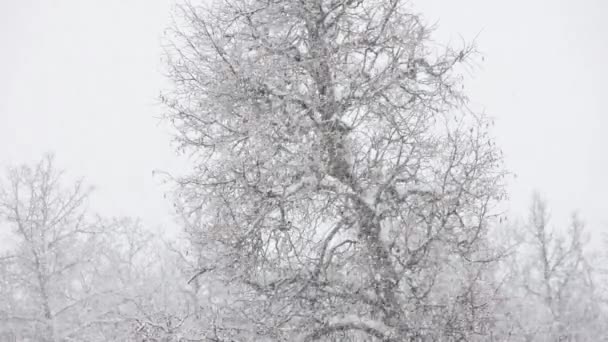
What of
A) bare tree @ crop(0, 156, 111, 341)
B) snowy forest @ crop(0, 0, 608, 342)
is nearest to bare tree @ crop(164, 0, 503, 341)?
snowy forest @ crop(0, 0, 608, 342)

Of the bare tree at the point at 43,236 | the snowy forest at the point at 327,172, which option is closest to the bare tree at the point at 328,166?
the snowy forest at the point at 327,172

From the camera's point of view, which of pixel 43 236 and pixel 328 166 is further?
pixel 43 236

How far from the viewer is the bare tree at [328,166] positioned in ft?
22.1

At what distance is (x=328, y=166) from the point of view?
285 inches

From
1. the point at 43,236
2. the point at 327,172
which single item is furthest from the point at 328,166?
the point at 43,236

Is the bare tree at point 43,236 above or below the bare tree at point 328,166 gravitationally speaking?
above

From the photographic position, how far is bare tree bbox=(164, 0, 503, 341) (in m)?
6.74

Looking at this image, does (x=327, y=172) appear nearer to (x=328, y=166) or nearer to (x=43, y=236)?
(x=328, y=166)

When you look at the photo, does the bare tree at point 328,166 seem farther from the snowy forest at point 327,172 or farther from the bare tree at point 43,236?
the bare tree at point 43,236

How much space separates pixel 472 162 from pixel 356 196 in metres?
1.53

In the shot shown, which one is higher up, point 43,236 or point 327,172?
point 43,236

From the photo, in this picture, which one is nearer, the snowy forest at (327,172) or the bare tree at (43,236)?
the snowy forest at (327,172)

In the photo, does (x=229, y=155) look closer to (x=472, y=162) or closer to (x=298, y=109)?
(x=298, y=109)

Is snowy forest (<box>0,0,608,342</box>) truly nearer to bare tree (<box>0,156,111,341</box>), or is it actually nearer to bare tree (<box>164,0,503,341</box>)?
bare tree (<box>164,0,503,341</box>)
